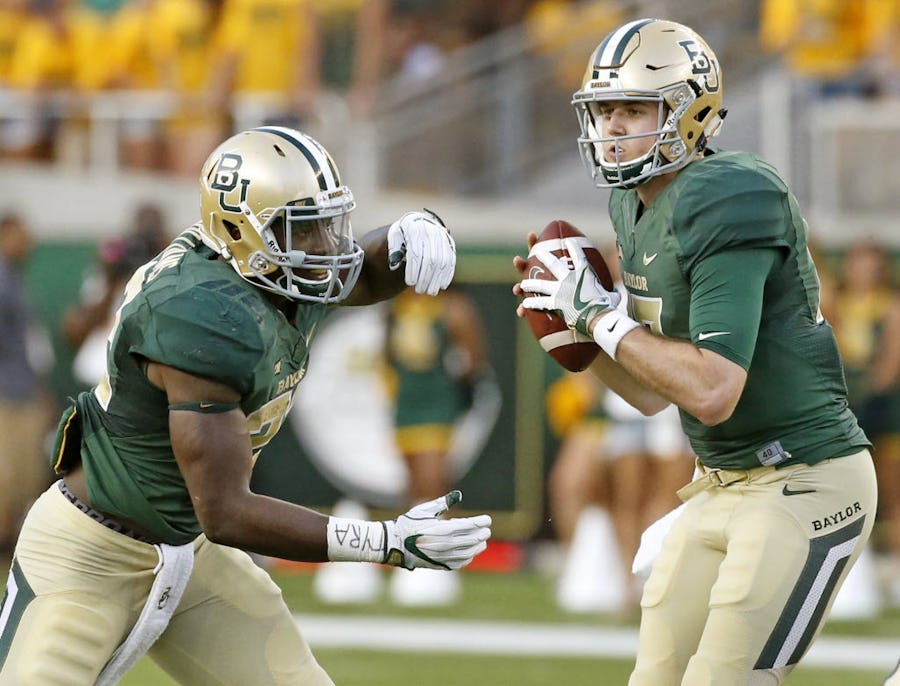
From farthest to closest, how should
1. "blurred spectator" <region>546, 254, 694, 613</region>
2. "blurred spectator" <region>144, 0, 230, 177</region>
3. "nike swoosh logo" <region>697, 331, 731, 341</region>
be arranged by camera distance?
"blurred spectator" <region>144, 0, 230, 177</region> < "blurred spectator" <region>546, 254, 694, 613</region> < "nike swoosh logo" <region>697, 331, 731, 341</region>

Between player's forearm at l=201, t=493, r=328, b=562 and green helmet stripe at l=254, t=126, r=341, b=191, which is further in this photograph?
green helmet stripe at l=254, t=126, r=341, b=191

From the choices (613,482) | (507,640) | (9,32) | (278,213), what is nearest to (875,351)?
(613,482)

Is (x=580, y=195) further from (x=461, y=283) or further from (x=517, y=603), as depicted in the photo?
(x=517, y=603)

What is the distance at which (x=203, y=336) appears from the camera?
337 cm

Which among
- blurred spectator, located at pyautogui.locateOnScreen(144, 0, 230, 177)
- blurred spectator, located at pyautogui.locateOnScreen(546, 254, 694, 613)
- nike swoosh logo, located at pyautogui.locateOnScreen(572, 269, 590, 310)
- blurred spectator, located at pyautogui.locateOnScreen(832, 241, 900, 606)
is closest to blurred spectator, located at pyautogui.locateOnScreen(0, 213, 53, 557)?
blurred spectator, located at pyautogui.locateOnScreen(144, 0, 230, 177)

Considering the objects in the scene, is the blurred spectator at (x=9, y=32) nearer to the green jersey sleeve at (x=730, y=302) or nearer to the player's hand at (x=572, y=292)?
the player's hand at (x=572, y=292)

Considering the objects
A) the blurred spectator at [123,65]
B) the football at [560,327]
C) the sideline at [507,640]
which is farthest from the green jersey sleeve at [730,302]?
the blurred spectator at [123,65]

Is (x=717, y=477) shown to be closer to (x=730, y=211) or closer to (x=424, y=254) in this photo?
(x=730, y=211)

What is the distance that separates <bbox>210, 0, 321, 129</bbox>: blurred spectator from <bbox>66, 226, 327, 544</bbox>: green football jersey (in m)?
6.13

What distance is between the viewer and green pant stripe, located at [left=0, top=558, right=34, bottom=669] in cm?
350

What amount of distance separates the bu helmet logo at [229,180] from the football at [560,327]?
664 millimetres

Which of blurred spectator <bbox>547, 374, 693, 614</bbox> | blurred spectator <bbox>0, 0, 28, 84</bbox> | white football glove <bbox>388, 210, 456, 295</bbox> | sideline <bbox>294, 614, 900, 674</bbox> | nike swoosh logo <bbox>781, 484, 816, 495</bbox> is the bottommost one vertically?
sideline <bbox>294, 614, 900, 674</bbox>

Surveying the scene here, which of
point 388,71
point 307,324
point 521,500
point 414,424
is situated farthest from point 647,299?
point 388,71

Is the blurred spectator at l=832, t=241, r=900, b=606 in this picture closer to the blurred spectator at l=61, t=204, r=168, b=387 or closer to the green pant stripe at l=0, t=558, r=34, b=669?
the blurred spectator at l=61, t=204, r=168, b=387
